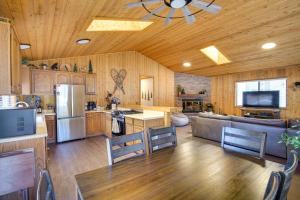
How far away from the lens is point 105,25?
12.6 ft

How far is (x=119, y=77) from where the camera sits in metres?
6.73

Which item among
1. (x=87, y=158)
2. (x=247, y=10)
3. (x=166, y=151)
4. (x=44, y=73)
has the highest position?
(x=247, y=10)

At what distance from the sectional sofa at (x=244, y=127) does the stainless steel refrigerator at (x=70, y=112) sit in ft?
11.1

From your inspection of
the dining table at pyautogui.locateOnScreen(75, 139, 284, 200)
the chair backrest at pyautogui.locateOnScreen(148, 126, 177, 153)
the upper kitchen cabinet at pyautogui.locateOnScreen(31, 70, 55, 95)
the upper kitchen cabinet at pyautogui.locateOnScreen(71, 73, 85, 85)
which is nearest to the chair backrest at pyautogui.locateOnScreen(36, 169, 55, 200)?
the dining table at pyautogui.locateOnScreen(75, 139, 284, 200)

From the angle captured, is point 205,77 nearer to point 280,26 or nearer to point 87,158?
point 280,26

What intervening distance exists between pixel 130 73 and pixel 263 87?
5740 mm

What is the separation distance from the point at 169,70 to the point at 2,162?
289 inches

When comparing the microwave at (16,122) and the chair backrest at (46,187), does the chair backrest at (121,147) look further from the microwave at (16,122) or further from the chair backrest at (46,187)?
the microwave at (16,122)

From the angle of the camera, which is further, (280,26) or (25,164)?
(280,26)

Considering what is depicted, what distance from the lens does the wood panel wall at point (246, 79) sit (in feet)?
21.3

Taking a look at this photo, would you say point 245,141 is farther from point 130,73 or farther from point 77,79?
point 130,73

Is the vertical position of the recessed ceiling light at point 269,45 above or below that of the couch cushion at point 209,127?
above

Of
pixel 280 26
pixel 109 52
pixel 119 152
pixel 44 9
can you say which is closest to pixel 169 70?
pixel 109 52

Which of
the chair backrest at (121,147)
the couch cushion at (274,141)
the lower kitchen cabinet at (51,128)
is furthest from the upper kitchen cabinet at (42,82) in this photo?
the couch cushion at (274,141)
